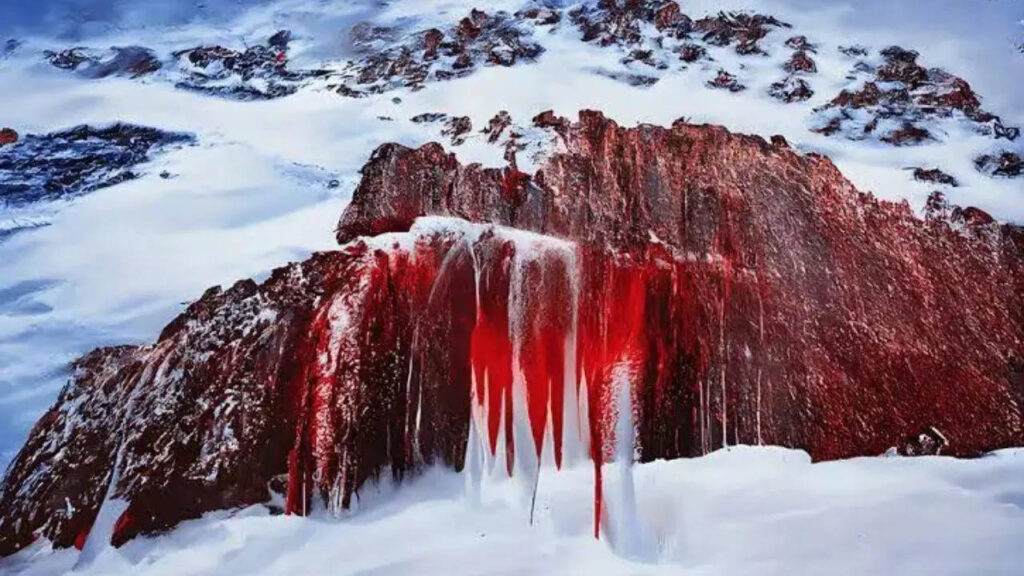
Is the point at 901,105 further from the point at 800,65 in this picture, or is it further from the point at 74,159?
the point at 74,159

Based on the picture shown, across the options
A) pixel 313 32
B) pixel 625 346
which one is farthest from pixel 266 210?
pixel 625 346

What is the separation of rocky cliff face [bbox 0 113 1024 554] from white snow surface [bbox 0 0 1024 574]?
0.07 meters

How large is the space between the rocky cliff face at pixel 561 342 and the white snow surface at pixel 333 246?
0.07 m

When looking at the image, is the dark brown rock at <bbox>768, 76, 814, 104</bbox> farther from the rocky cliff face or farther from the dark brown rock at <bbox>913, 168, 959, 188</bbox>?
the dark brown rock at <bbox>913, 168, 959, 188</bbox>

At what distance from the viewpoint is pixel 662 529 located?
230 cm

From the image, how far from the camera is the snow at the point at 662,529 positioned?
2.22m

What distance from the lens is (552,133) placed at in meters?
2.75

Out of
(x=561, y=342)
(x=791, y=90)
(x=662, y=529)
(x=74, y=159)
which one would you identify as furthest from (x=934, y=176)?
(x=74, y=159)

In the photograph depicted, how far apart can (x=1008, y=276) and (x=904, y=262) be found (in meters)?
0.34

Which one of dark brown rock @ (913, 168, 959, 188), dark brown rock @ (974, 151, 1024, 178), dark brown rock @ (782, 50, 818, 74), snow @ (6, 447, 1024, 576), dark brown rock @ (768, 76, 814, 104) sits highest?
dark brown rock @ (782, 50, 818, 74)

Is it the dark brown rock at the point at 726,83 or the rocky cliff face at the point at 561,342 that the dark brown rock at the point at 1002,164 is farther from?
the dark brown rock at the point at 726,83

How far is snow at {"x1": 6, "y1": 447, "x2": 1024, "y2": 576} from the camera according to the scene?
2.22 meters

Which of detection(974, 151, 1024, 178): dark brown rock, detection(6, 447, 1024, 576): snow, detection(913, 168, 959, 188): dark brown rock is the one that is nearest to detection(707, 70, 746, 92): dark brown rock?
detection(913, 168, 959, 188): dark brown rock

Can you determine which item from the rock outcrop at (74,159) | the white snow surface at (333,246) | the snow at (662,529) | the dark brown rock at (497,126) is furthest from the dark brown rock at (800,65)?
the rock outcrop at (74,159)
